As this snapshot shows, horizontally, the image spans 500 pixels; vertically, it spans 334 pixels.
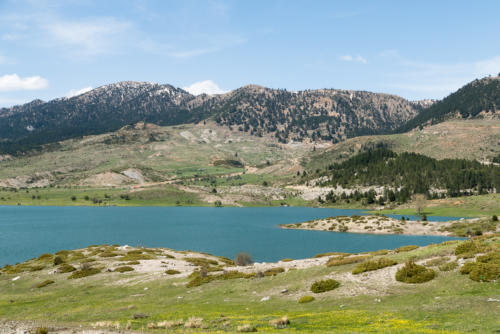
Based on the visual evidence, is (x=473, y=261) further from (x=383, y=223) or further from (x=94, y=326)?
(x=383, y=223)

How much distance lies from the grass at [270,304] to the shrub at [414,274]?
591 mm

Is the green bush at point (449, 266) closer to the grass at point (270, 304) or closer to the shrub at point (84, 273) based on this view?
the grass at point (270, 304)

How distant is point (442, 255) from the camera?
3500cm

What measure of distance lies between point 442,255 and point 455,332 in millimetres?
19302

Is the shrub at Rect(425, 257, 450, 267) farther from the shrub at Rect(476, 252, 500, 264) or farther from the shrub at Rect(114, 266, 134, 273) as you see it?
the shrub at Rect(114, 266, 134, 273)

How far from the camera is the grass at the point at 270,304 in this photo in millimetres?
21016

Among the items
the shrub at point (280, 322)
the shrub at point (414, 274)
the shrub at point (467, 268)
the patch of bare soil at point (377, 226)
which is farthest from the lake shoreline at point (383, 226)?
the shrub at point (280, 322)

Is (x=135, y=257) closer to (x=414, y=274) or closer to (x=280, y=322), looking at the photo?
(x=280, y=322)

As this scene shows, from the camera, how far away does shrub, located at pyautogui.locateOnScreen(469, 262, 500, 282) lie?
25.5m

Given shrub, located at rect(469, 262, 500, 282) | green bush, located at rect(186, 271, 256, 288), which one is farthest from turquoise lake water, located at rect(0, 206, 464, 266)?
shrub, located at rect(469, 262, 500, 282)

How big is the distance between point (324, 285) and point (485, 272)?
12.2 m

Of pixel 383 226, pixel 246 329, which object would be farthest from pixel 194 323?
pixel 383 226

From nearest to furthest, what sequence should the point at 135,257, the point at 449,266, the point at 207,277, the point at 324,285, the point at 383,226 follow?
1. the point at 449,266
2. the point at 324,285
3. the point at 207,277
4. the point at 135,257
5. the point at 383,226

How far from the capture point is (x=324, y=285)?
32250 millimetres
